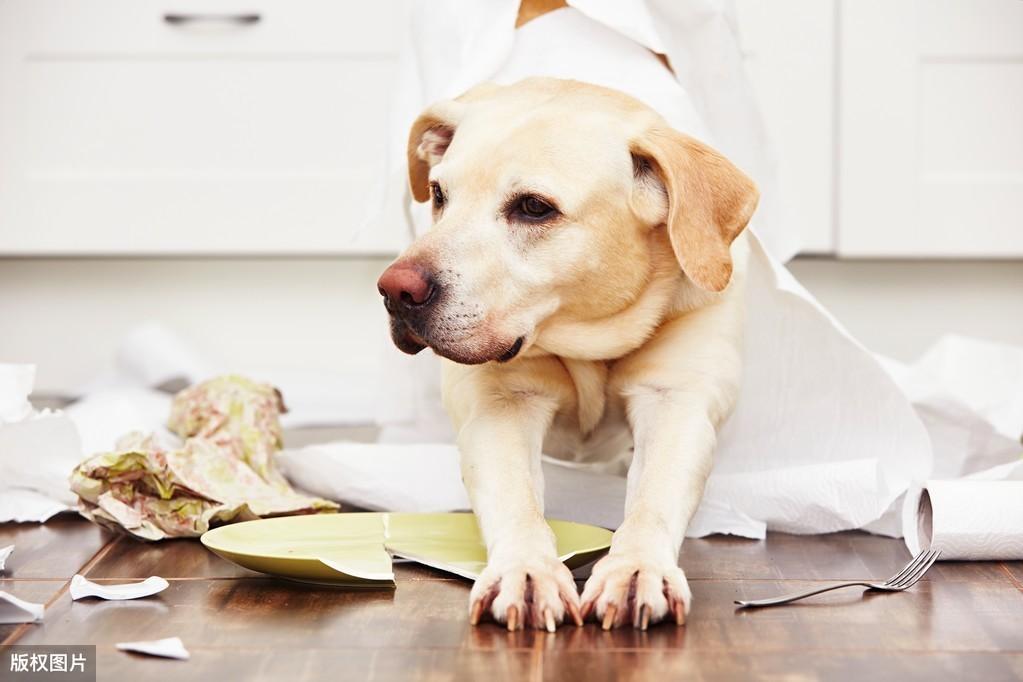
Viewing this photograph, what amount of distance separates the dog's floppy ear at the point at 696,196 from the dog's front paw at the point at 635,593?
354mm

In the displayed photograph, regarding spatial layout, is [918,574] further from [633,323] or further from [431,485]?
[431,485]

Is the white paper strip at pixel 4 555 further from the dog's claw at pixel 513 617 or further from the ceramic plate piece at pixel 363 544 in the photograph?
the dog's claw at pixel 513 617

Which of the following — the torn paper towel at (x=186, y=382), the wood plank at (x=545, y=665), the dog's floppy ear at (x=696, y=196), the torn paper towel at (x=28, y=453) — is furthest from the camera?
the torn paper towel at (x=186, y=382)

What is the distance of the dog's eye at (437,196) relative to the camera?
4.82ft

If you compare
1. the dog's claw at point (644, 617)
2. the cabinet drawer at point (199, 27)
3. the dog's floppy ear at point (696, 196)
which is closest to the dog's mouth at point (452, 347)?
the dog's floppy ear at point (696, 196)

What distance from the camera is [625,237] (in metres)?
1.43

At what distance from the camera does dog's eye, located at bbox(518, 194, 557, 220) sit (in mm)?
1356

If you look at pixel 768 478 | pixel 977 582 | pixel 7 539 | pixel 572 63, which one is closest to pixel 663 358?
pixel 768 478

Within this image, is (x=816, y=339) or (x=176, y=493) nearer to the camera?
(x=176, y=493)

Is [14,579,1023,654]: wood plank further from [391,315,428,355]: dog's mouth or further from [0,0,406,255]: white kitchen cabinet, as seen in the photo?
Answer: [0,0,406,255]: white kitchen cabinet

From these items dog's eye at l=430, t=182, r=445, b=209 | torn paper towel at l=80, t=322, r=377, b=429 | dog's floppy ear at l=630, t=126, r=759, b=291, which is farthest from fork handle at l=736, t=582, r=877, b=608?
torn paper towel at l=80, t=322, r=377, b=429

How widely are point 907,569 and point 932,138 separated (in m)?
1.75

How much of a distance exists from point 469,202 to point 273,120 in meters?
1.67

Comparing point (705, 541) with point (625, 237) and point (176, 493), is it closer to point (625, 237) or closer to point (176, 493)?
point (625, 237)
